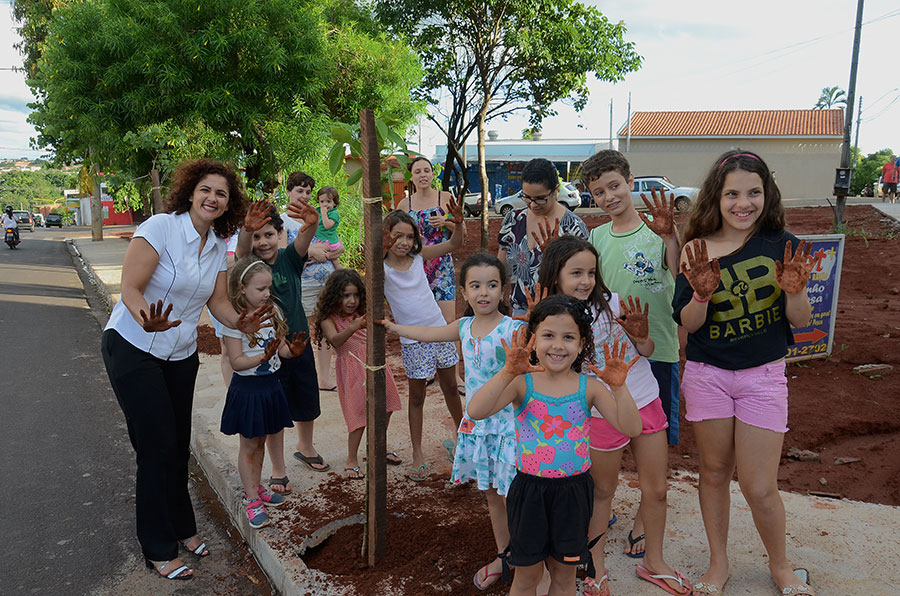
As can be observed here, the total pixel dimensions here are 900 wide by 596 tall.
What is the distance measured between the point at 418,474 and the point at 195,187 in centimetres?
212

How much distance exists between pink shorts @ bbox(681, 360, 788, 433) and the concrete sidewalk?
761mm

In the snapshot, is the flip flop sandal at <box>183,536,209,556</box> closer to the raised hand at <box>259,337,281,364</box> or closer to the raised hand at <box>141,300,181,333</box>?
the raised hand at <box>259,337,281,364</box>

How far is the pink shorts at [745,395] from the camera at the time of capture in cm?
255

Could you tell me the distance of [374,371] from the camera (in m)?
2.93

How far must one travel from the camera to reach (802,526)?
3225 millimetres

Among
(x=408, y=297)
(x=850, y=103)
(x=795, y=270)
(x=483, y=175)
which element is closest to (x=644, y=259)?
(x=795, y=270)

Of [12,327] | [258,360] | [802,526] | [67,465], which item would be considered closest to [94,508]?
[67,465]

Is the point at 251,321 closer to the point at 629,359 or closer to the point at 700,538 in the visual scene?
the point at 629,359

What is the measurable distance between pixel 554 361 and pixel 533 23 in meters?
10.4

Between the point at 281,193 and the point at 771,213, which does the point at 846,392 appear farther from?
the point at 281,193

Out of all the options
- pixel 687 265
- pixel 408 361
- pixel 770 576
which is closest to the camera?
pixel 687 265

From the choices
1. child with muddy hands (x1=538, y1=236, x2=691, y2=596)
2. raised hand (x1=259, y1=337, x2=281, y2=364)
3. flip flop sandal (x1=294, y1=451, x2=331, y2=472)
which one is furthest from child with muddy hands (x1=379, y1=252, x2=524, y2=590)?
flip flop sandal (x1=294, y1=451, x2=331, y2=472)

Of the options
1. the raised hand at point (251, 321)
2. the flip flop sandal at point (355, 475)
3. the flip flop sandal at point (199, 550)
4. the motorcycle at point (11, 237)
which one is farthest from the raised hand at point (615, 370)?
the motorcycle at point (11, 237)

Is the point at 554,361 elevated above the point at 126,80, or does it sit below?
below
